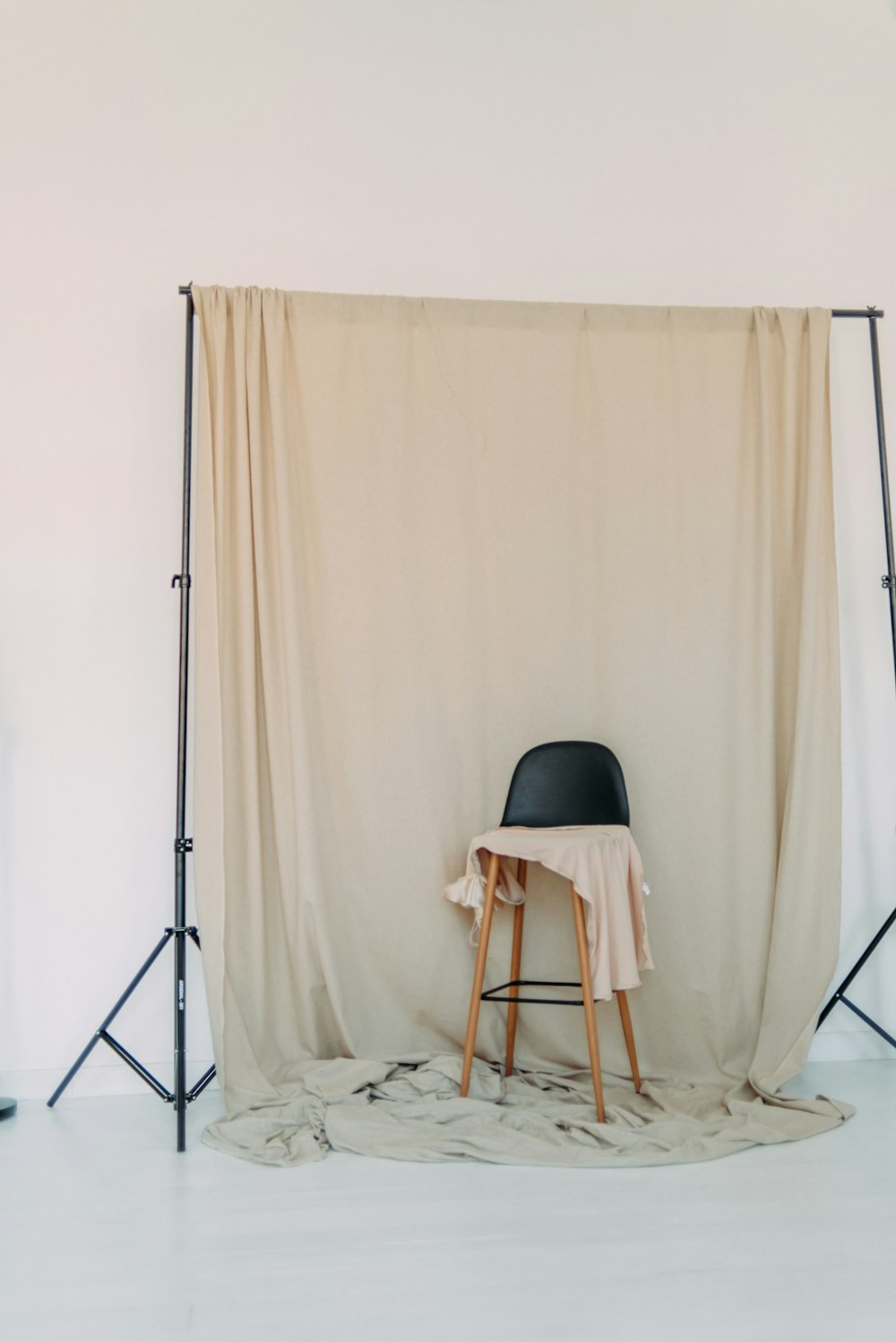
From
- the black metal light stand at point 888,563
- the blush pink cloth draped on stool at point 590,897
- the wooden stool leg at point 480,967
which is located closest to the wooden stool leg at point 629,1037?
the blush pink cloth draped on stool at point 590,897

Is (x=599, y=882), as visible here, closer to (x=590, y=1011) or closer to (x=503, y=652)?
(x=590, y=1011)

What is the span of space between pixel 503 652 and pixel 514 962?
0.85m

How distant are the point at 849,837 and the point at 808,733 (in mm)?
444

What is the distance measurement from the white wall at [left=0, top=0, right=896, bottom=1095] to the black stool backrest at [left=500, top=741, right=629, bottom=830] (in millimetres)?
850

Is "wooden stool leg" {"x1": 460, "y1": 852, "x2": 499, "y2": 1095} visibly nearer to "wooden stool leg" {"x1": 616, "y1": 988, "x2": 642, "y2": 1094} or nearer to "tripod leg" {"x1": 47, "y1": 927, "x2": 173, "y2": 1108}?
"wooden stool leg" {"x1": 616, "y1": 988, "x2": 642, "y2": 1094}

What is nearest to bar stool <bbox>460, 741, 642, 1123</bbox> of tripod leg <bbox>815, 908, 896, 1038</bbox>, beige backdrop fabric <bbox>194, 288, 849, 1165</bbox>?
beige backdrop fabric <bbox>194, 288, 849, 1165</bbox>

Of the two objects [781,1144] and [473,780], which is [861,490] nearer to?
[473,780]

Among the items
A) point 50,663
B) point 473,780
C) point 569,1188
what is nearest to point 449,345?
point 473,780

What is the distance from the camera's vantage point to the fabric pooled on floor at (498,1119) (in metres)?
2.50

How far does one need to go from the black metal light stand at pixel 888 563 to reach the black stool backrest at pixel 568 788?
81cm

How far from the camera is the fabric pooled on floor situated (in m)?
2.50

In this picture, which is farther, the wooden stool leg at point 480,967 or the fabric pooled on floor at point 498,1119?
the wooden stool leg at point 480,967

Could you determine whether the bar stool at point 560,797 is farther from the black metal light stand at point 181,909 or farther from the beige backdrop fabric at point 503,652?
the black metal light stand at point 181,909

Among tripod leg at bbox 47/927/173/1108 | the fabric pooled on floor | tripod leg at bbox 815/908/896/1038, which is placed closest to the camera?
the fabric pooled on floor
